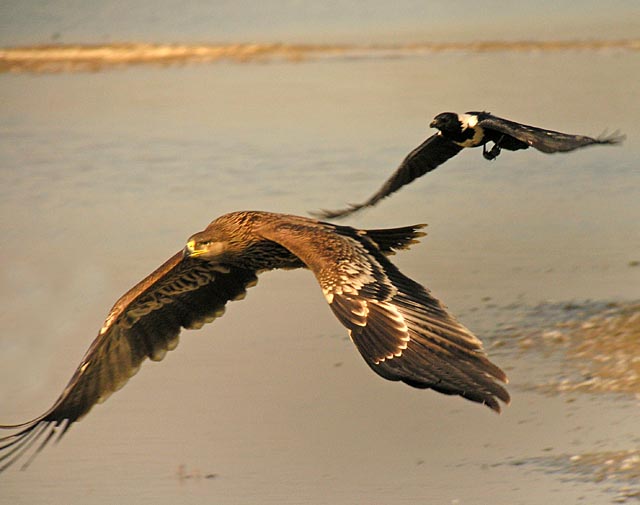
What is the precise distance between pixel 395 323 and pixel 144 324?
5.77 ft

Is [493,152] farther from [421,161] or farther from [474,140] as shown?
[421,161]

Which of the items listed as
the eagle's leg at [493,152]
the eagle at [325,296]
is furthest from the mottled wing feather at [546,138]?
the eagle at [325,296]

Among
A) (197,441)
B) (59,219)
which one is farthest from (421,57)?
(197,441)

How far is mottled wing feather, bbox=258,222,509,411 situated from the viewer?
5.59 meters

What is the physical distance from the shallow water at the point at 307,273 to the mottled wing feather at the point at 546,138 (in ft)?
4.96

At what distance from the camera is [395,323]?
591cm

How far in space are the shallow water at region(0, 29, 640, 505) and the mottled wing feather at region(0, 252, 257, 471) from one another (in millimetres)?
679

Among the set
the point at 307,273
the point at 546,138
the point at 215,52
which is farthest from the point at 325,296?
the point at 215,52

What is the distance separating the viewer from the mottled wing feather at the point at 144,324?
22.5ft

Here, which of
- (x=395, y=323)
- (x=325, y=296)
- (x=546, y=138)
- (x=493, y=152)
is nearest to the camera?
(x=395, y=323)

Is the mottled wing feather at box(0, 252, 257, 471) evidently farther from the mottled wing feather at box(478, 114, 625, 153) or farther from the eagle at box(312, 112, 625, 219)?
the mottled wing feather at box(478, 114, 625, 153)

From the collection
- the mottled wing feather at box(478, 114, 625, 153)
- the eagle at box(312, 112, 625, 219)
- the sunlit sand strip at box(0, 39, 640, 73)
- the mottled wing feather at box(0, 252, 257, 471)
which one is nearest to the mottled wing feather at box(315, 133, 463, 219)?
the eagle at box(312, 112, 625, 219)

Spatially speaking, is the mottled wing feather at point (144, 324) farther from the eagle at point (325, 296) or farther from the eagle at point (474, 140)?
the eagle at point (474, 140)

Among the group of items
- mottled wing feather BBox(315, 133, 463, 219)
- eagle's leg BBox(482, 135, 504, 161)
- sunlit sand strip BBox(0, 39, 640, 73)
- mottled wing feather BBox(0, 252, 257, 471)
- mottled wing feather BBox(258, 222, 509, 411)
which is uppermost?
sunlit sand strip BBox(0, 39, 640, 73)
